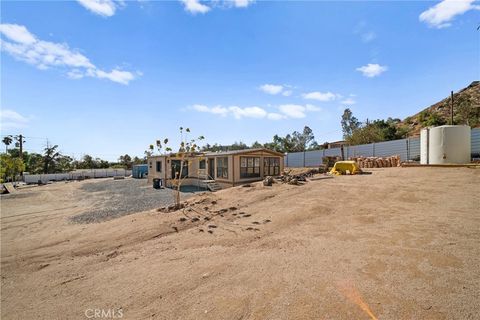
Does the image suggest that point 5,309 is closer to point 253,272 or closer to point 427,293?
point 253,272

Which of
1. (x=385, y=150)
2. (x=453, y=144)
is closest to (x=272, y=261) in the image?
Result: (x=453, y=144)

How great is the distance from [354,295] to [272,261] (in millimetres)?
1631

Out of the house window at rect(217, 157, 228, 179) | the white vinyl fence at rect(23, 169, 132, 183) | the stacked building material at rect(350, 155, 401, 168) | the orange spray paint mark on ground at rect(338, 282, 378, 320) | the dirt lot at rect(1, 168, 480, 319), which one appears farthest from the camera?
the white vinyl fence at rect(23, 169, 132, 183)

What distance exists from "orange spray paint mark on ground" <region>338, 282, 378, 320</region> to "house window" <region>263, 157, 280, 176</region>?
620 inches

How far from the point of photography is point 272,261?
4.63m

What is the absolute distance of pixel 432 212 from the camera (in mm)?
6375

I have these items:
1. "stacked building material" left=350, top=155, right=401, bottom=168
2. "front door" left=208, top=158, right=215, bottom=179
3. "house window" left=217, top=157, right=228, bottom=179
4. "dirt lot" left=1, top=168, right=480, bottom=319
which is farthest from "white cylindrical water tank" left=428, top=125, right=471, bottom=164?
"front door" left=208, top=158, right=215, bottom=179

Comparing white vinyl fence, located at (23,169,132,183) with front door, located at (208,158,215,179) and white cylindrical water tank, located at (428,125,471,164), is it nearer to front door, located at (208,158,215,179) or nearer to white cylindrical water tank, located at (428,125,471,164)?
front door, located at (208,158,215,179)

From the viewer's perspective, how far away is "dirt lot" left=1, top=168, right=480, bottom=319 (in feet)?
10.8

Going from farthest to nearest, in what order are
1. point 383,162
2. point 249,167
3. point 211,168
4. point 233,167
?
point 211,168, point 249,167, point 383,162, point 233,167

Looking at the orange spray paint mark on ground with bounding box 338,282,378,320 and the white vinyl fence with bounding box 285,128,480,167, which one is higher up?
the white vinyl fence with bounding box 285,128,480,167

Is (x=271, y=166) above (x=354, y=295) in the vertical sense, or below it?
above

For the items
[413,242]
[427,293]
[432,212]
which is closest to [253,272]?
[427,293]

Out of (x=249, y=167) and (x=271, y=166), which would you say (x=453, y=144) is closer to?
(x=271, y=166)
